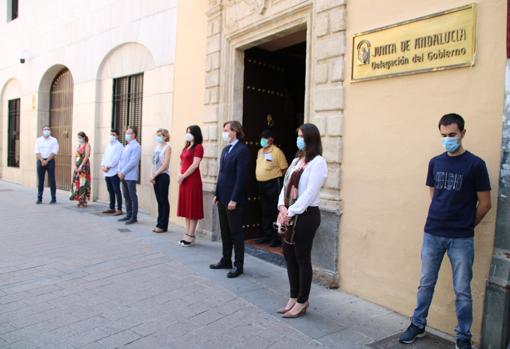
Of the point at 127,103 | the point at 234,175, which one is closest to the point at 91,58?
the point at 127,103

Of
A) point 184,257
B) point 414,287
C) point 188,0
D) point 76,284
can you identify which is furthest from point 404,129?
point 188,0

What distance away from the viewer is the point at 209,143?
714cm

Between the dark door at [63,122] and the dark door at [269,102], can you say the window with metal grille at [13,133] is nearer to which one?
the dark door at [63,122]

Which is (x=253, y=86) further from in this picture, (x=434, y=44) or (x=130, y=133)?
(x=434, y=44)

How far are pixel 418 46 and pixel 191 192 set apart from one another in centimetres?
381

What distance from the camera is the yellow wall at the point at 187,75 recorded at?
753cm

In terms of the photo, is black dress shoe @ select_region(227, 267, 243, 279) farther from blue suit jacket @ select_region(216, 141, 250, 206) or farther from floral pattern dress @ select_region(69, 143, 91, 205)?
floral pattern dress @ select_region(69, 143, 91, 205)

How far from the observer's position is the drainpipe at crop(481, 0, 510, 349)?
326 centimetres

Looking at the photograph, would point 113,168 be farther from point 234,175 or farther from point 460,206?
point 460,206

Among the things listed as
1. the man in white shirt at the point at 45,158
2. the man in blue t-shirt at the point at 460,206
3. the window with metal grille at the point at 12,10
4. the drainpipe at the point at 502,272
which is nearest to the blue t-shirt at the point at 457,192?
the man in blue t-shirt at the point at 460,206

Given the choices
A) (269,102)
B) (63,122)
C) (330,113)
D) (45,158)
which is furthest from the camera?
(63,122)

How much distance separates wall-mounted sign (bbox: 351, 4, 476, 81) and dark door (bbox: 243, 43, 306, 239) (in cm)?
265

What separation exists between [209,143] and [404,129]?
3.66 metres

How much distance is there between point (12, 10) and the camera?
51.9 ft
